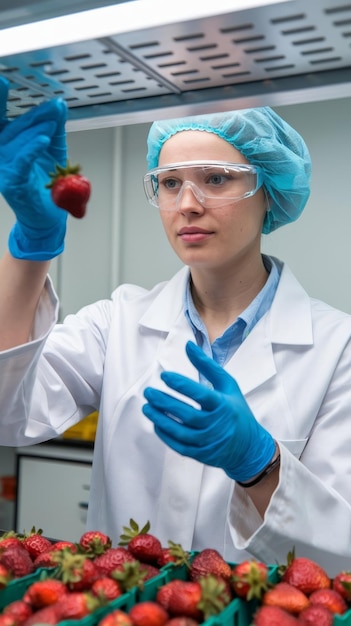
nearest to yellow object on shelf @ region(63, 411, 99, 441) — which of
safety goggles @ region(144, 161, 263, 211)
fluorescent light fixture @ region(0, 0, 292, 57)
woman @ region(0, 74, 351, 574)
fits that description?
woman @ region(0, 74, 351, 574)

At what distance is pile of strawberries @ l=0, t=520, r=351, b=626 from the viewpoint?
0.81 metres

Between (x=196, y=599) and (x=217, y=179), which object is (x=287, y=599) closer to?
(x=196, y=599)

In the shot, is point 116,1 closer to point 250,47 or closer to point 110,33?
point 110,33

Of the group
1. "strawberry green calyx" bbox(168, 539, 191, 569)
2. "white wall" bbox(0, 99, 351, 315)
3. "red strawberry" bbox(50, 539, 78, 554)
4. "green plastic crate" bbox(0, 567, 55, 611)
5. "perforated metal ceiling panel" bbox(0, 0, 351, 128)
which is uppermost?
"white wall" bbox(0, 99, 351, 315)

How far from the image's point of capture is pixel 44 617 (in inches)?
31.8

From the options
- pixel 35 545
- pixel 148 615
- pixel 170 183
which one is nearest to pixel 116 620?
pixel 148 615

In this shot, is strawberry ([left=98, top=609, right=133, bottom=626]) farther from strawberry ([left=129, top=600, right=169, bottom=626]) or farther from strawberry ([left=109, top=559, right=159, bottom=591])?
strawberry ([left=109, top=559, right=159, bottom=591])

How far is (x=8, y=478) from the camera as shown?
3635 mm

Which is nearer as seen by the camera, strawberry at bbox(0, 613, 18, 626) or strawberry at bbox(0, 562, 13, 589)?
strawberry at bbox(0, 613, 18, 626)

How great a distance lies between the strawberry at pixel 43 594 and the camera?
869mm

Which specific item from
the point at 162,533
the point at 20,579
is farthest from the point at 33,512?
the point at 20,579

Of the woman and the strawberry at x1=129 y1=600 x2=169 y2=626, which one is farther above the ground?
the woman

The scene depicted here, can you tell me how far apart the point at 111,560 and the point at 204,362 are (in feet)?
1.28

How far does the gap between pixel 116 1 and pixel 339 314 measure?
3.63ft
